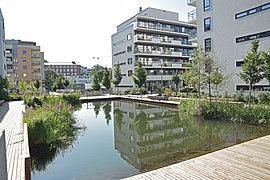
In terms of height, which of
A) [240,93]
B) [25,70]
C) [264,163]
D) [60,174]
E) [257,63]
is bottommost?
[60,174]

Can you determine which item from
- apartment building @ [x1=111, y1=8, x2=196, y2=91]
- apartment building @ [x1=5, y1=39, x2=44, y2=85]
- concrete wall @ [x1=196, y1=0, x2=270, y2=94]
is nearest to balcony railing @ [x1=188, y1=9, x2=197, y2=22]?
concrete wall @ [x1=196, y1=0, x2=270, y2=94]

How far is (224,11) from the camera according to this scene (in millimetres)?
20000

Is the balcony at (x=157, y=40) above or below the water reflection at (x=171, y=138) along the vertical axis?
above

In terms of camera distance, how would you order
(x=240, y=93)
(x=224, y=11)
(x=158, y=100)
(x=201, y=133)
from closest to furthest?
(x=201, y=133), (x=240, y=93), (x=224, y=11), (x=158, y=100)

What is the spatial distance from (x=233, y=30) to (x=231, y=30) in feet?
0.71

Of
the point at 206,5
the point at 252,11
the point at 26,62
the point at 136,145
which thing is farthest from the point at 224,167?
the point at 26,62

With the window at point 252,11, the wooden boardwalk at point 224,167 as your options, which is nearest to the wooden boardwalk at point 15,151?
the wooden boardwalk at point 224,167

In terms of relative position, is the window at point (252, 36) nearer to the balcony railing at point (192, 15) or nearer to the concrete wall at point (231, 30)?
the concrete wall at point (231, 30)

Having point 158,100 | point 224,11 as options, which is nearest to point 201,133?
point 158,100

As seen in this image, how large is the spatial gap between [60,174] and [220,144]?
5899mm

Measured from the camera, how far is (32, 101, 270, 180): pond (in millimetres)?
6711

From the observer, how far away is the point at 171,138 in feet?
32.4

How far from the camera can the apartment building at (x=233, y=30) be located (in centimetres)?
1712

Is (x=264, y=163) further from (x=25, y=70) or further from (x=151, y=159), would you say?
(x=25, y=70)
